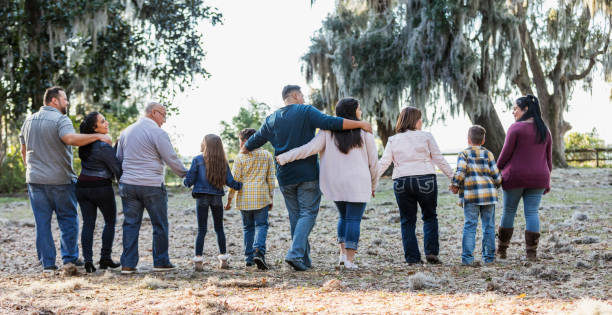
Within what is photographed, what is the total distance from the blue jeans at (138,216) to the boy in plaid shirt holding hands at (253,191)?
2.29ft

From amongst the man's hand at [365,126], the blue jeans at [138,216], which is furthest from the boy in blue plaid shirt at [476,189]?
the blue jeans at [138,216]

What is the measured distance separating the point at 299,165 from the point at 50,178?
2.28m

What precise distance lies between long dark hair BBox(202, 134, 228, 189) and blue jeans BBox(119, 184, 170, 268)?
47 centimetres

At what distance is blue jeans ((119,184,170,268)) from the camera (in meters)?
5.18

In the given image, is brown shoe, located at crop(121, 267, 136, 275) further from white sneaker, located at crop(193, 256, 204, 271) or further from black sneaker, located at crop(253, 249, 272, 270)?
black sneaker, located at crop(253, 249, 272, 270)

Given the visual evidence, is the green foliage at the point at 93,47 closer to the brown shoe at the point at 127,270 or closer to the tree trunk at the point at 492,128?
the tree trunk at the point at 492,128

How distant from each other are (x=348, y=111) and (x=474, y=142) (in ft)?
3.89

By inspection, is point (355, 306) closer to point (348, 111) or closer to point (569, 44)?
point (348, 111)

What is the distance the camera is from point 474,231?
17.0ft

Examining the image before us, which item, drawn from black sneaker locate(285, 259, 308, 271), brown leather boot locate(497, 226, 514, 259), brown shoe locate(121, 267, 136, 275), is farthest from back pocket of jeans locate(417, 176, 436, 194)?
brown shoe locate(121, 267, 136, 275)

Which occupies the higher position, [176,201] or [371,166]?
[371,166]

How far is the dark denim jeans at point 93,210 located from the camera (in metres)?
5.31

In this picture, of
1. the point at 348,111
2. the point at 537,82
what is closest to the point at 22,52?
the point at 348,111

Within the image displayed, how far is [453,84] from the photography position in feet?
52.3
